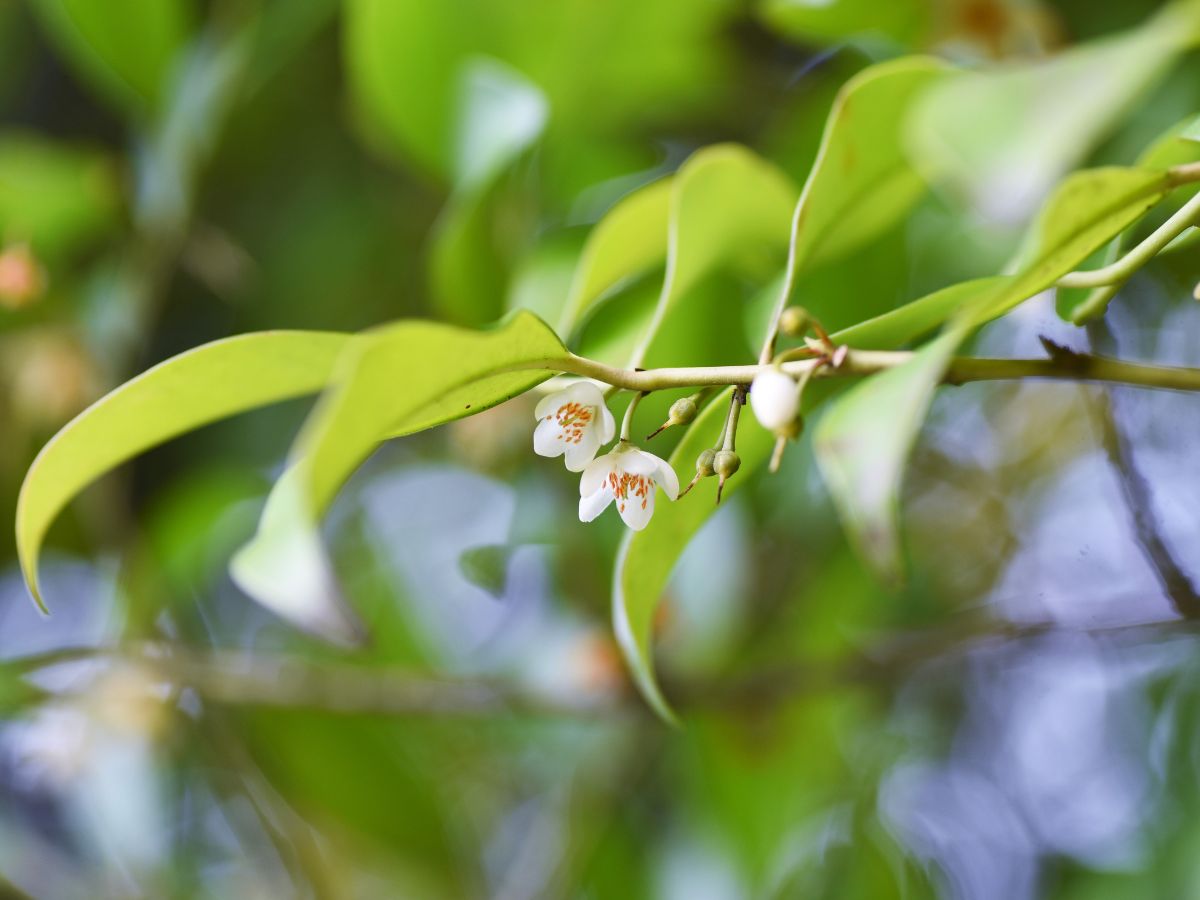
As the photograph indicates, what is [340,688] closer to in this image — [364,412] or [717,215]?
[717,215]

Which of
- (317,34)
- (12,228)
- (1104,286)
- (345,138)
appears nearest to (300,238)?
(345,138)

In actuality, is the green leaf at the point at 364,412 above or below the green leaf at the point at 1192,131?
above

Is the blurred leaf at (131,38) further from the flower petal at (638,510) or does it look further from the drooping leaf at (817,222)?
the flower petal at (638,510)

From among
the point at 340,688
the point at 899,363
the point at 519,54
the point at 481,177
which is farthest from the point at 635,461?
the point at 340,688

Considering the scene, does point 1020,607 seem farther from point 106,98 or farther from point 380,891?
point 106,98

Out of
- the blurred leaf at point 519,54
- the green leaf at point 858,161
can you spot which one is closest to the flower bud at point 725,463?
the green leaf at point 858,161

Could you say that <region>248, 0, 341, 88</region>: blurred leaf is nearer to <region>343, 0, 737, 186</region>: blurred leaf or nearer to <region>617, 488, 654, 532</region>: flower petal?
<region>343, 0, 737, 186</region>: blurred leaf

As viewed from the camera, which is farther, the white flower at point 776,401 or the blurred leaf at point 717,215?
the blurred leaf at point 717,215

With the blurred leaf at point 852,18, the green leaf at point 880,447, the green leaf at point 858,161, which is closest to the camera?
the green leaf at point 880,447
